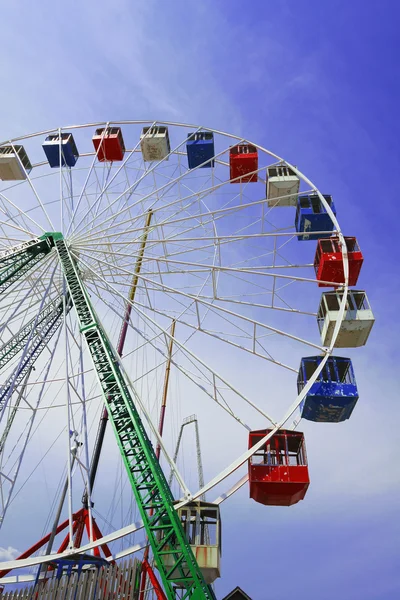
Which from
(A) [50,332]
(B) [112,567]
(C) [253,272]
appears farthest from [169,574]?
(A) [50,332]

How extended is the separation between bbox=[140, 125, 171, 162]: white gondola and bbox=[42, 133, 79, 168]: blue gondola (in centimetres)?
336

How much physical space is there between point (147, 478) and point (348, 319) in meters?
8.53

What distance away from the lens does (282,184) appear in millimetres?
20297

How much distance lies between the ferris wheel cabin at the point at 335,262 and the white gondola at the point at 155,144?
9297 mm

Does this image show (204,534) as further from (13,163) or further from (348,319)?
(13,163)

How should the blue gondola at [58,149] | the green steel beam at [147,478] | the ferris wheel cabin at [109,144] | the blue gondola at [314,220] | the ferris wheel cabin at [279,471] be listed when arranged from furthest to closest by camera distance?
the ferris wheel cabin at [109,144] → the blue gondola at [58,149] → the blue gondola at [314,220] → the ferris wheel cabin at [279,471] → the green steel beam at [147,478]

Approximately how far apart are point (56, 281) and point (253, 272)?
8.06 m

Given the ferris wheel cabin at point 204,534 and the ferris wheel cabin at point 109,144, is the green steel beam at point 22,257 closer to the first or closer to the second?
the ferris wheel cabin at point 109,144

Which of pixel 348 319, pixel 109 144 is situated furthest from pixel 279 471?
pixel 109 144

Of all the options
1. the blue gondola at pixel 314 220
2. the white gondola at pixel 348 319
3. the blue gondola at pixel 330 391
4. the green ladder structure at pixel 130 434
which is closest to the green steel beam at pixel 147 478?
the green ladder structure at pixel 130 434

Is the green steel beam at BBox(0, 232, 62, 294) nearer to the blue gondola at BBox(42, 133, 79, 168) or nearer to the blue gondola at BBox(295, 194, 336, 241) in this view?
the blue gondola at BBox(42, 133, 79, 168)

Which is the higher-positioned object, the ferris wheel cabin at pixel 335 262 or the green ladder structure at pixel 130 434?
the ferris wheel cabin at pixel 335 262

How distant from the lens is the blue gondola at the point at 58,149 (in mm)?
21156

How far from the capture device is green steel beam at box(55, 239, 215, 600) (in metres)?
9.95
